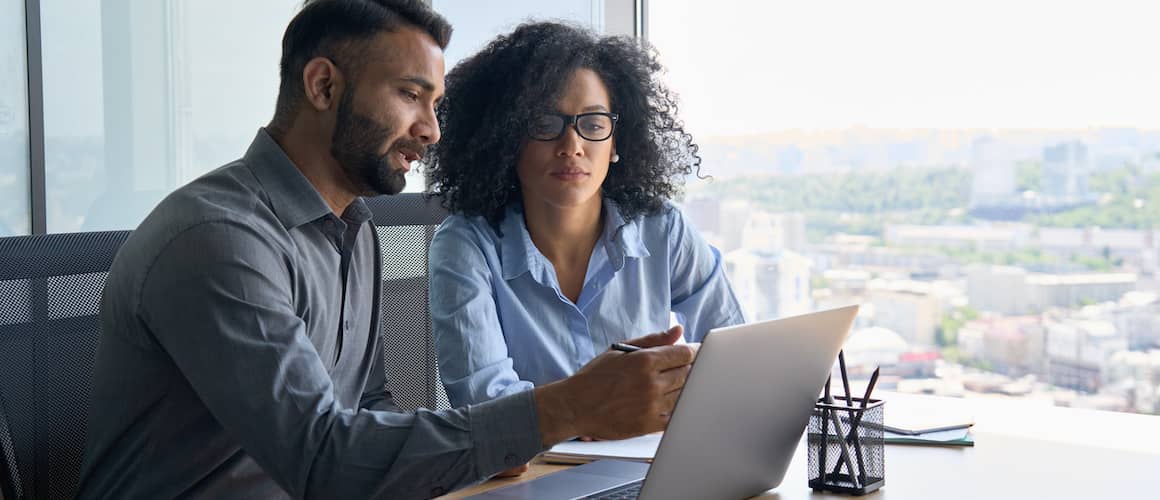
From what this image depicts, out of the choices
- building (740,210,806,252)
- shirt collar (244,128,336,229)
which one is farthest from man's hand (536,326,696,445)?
building (740,210,806,252)

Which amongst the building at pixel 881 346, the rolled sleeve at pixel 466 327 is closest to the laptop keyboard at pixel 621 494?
the rolled sleeve at pixel 466 327

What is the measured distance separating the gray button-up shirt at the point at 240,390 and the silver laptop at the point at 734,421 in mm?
160

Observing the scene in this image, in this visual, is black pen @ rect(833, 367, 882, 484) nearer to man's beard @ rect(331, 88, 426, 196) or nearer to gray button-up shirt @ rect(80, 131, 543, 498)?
gray button-up shirt @ rect(80, 131, 543, 498)

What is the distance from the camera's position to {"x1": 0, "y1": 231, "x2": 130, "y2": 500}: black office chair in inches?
48.5

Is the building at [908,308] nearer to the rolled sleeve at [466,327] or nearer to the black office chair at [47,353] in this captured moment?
the rolled sleeve at [466,327]

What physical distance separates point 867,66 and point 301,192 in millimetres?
2219

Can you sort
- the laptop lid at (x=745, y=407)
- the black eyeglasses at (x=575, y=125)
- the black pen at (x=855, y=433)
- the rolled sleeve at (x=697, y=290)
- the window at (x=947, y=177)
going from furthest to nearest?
1. the window at (x=947, y=177)
2. the rolled sleeve at (x=697, y=290)
3. the black eyeglasses at (x=575, y=125)
4. the black pen at (x=855, y=433)
5. the laptop lid at (x=745, y=407)

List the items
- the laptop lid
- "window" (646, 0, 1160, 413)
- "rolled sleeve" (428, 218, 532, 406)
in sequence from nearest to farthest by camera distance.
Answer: the laptop lid
"rolled sleeve" (428, 218, 532, 406)
"window" (646, 0, 1160, 413)

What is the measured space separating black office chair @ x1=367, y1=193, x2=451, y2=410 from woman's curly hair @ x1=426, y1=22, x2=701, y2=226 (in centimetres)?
21

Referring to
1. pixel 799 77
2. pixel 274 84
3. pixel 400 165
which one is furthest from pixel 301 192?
pixel 799 77

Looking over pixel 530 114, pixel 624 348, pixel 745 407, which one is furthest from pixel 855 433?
pixel 530 114

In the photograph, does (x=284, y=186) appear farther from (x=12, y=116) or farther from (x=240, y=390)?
(x=12, y=116)

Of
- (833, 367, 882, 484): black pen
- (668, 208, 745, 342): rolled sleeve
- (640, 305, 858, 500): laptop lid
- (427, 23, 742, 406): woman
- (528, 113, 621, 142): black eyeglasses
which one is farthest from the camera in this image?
(668, 208, 745, 342): rolled sleeve

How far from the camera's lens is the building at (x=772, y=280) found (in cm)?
343
